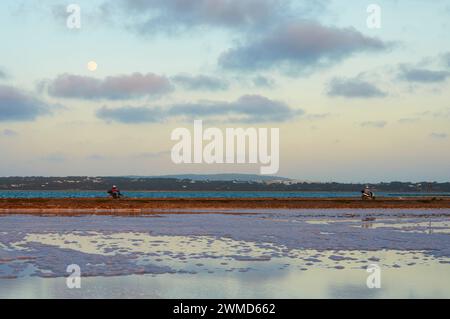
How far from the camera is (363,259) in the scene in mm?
22469

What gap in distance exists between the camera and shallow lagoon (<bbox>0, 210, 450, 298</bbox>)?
632 inches

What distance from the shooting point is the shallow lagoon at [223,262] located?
16.1 m

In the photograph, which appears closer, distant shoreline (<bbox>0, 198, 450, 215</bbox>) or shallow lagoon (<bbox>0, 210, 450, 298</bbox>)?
shallow lagoon (<bbox>0, 210, 450, 298</bbox>)

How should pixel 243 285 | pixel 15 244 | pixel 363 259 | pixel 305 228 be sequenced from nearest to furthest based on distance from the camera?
pixel 243 285, pixel 363 259, pixel 15 244, pixel 305 228

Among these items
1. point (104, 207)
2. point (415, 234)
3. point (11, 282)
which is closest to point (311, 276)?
point (11, 282)

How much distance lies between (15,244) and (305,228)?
17943mm

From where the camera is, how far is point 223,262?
843 inches

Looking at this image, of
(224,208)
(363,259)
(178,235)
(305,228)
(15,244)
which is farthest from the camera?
(224,208)

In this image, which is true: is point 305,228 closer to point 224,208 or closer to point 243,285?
point 243,285

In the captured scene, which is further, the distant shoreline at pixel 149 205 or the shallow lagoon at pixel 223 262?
the distant shoreline at pixel 149 205

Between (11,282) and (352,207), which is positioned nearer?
(11,282)

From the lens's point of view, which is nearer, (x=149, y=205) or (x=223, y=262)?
(x=223, y=262)
